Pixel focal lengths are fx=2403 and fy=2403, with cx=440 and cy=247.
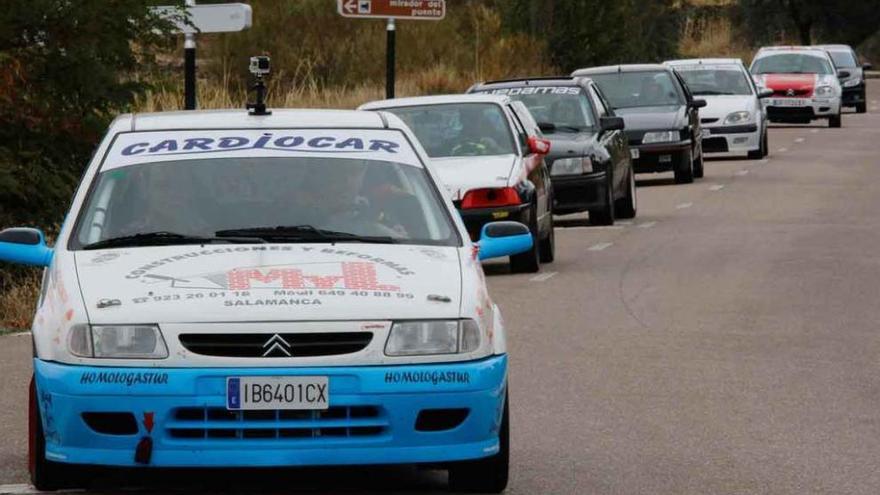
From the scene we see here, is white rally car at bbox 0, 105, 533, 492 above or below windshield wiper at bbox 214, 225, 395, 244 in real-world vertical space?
below

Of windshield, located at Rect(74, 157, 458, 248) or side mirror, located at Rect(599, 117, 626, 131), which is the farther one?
side mirror, located at Rect(599, 117, 626, 131)

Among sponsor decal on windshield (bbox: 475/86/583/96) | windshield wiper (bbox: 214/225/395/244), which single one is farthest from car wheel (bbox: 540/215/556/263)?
windshield wiper (bbox: 214/225/395/244)

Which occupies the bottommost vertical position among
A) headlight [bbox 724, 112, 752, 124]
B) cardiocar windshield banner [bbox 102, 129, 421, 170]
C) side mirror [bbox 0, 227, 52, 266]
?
headlight [bbox 724, 112, 752, 124]

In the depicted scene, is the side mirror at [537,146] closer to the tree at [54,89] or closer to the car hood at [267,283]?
the tree at [54,89]

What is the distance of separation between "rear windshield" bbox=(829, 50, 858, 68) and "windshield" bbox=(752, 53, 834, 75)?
7.97 meters

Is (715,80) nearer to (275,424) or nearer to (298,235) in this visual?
(298,235)

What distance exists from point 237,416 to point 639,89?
2482 centimetres

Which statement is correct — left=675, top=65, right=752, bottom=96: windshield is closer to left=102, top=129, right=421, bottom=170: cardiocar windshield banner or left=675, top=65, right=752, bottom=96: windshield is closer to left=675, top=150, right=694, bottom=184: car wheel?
left=675, top=150, right=694, bottom=184: car wheel

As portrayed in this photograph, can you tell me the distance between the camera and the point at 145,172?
9.44 m

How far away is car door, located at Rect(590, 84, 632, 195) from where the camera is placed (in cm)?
2447

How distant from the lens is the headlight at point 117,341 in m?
8.02

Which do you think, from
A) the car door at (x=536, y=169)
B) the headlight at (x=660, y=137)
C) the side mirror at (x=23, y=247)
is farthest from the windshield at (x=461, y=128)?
the headlight at (x=660, y=137)

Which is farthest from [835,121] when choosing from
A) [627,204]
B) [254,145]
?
[254,145]

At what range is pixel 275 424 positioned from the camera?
316 inches
